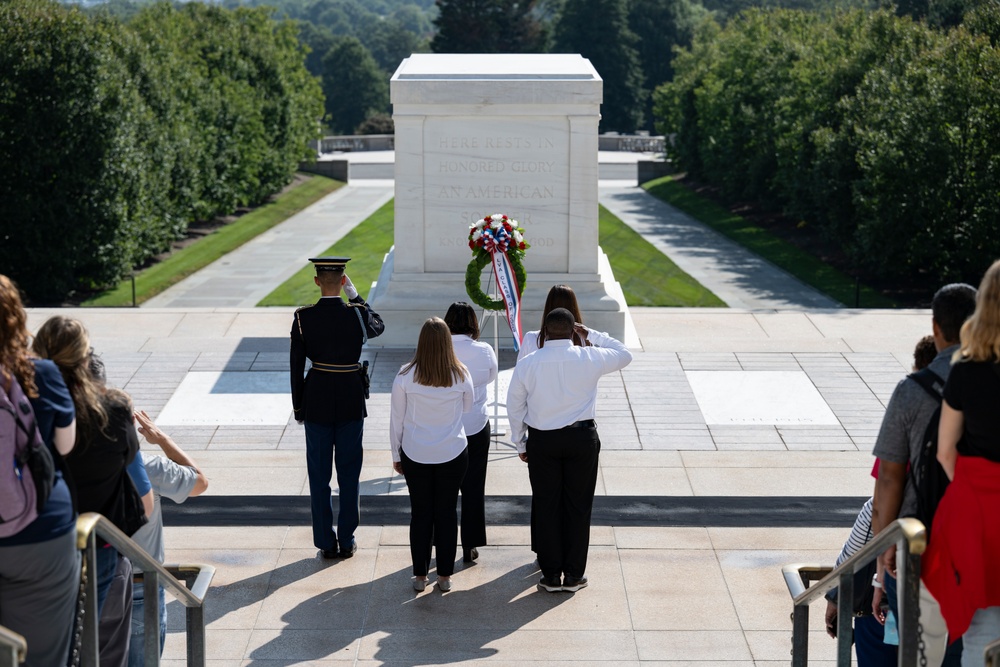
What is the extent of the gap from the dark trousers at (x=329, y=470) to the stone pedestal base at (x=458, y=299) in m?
6.10

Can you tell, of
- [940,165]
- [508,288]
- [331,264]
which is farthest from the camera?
[940,165]

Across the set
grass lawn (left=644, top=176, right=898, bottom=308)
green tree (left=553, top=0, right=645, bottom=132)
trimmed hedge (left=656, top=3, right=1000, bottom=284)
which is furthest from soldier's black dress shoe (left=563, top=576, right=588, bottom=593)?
green tree (left=553, top=0, right=645, bottom=132)

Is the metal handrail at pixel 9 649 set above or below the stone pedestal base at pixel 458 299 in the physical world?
above

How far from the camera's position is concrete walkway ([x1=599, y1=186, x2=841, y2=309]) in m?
24.2

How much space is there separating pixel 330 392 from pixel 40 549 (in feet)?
12.0

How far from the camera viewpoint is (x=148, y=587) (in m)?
4.65

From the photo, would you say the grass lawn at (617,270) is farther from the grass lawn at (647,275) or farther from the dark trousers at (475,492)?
the dark trousers at (475,492)

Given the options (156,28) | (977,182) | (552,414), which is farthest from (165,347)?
(156,28)

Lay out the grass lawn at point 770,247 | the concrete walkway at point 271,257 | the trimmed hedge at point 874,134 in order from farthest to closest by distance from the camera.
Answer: the concrete walkway at point 271,257, the grass lawn at point 770,247, the trimmed hedge at point 874,134

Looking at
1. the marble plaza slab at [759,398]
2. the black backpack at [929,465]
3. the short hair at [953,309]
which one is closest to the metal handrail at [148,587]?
the black backpack at [929,465]

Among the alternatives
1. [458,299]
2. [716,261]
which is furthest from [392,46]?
[458,299]

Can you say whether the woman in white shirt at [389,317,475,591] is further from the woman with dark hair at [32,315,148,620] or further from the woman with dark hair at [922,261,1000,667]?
the woman with dark hair at [922,261,1000,667]

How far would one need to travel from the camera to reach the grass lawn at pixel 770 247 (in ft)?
80.4

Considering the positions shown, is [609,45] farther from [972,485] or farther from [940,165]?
[972,485]
